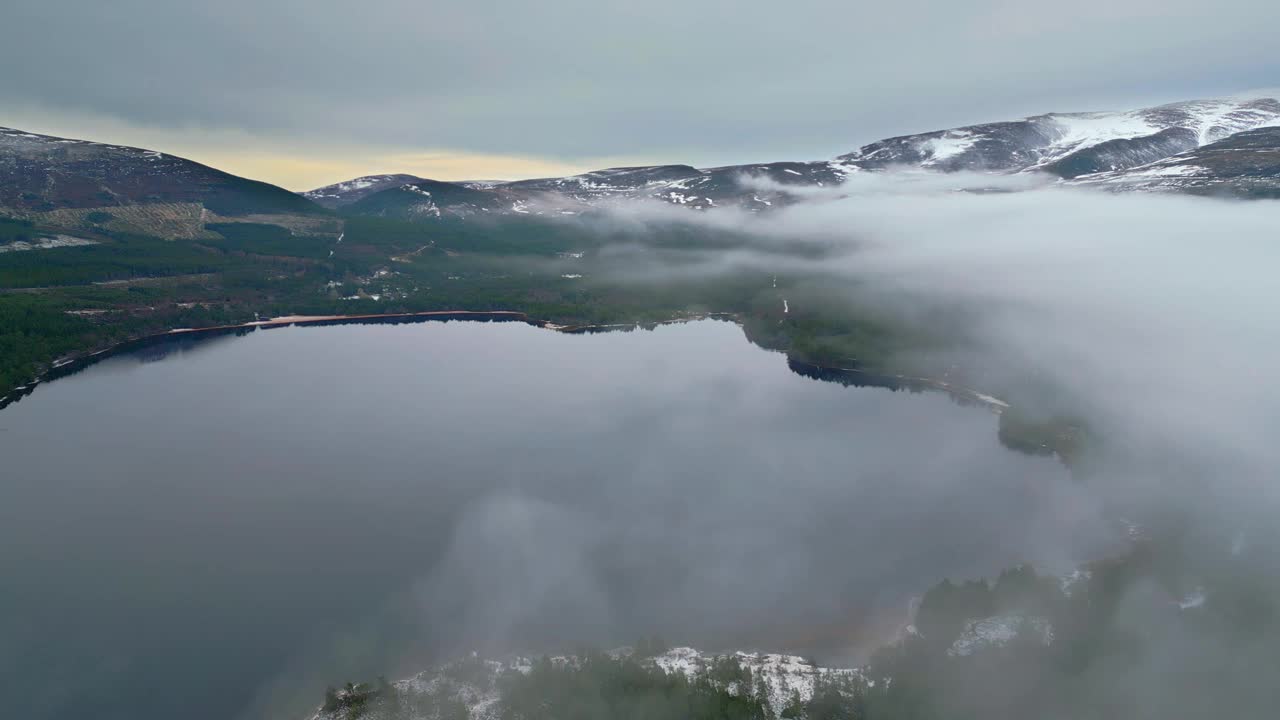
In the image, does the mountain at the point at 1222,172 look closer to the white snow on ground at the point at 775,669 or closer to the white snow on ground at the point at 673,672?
the white snow on ground at the point at 775,669

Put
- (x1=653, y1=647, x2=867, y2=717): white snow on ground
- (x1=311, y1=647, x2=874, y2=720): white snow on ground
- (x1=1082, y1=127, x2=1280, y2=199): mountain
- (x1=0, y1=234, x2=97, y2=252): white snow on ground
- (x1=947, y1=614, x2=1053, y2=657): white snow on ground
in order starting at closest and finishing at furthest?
(x1=311, y1=647, x2=874, y2=720): white snow on ground
(x1=653, y1=647, x2=867, y2=717): white snow on ground
(x1=947, y1=614, x2=1053, y2=657): white snow on ground
(x1=0, y1=234, x2=97, y2=252): white snow on ground
(x1=1082, y1=127, x2=1280, y2=199): mountain

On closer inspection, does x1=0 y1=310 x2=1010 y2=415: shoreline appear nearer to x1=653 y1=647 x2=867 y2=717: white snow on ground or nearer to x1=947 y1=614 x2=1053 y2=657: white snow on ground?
x1=947 y1=614 x2=1053 y2=657: white snow on ground

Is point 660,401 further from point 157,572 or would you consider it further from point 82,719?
point 82,719

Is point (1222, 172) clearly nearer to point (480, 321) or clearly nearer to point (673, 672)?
point (480, 321)

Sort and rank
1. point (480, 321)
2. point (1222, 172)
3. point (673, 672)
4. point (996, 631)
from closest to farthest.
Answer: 1. point (673, 672)
2. point (996, 631)
3. point (480, 321)
4. point (1222, 172)

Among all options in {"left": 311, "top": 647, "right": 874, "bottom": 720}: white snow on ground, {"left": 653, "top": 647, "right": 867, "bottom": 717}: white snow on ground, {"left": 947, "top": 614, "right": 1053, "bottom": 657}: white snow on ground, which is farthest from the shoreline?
{"left": 311, "top": 647, "right": 874, "bottom": 720}: white snow on ground

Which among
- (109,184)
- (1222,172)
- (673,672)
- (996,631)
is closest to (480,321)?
(673,672)

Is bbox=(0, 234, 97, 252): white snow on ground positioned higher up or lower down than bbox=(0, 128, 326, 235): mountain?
lower down
